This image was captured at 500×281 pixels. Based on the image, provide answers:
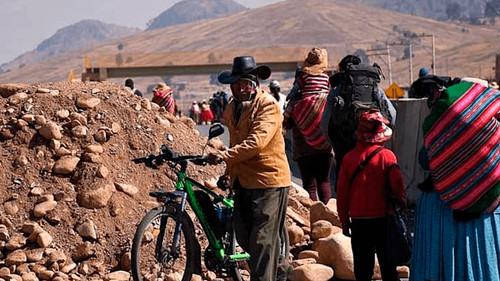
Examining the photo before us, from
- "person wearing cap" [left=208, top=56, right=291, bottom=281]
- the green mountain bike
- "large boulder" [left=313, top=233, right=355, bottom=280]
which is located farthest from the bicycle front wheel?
"large boulder" [left=313, top=233, right=355, bottom=280]

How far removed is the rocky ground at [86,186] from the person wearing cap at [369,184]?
1.28 m

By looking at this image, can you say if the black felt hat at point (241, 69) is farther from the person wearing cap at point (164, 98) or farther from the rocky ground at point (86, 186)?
the person wearing cap at point (164, 98)

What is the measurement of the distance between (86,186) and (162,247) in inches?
67.6

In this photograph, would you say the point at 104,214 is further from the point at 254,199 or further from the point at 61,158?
the point at 254,199

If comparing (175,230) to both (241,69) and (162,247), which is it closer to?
(162,247)

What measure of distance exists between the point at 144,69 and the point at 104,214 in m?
92.5

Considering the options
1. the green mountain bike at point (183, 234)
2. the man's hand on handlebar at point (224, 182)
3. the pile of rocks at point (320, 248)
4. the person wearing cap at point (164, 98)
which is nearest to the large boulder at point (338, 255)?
the pile of rocks at point (320, 248)

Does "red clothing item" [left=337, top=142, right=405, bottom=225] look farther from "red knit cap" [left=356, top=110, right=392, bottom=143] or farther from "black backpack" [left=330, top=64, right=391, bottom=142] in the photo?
"black backpack" [left=330, top=64, right=391, bottom=142]

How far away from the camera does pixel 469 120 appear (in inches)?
202

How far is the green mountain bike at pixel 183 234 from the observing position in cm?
690

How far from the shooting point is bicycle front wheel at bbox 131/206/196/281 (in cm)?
684

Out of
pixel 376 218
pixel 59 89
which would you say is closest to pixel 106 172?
pixel 59 89

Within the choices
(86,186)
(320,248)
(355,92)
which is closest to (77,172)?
(86,186)

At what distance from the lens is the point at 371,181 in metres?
6.36
